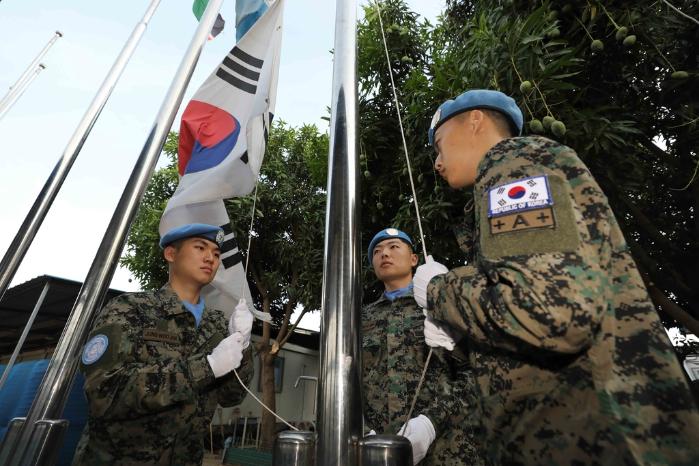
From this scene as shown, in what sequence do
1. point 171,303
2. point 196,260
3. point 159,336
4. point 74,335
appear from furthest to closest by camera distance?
point 196,260 < point 171,303 < point 159,336 < point 74,335

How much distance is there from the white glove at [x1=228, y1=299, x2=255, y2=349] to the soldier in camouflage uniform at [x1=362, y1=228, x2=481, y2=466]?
0.65 m

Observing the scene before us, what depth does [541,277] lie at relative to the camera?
0.91m

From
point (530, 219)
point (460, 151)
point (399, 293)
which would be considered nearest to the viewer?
point (530, 219)

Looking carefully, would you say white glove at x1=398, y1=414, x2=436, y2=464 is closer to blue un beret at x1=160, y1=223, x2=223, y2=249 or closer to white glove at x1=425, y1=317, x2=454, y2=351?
white glove at x1=425, y1=317, x2=454, y2=351

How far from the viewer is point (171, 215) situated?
3.07 metres

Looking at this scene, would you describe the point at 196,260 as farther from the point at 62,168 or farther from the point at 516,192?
the point at 516,192

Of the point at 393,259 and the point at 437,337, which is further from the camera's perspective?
the point at 393,259

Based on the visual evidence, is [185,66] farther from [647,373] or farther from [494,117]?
[647,373]

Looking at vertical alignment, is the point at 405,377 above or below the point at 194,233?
below

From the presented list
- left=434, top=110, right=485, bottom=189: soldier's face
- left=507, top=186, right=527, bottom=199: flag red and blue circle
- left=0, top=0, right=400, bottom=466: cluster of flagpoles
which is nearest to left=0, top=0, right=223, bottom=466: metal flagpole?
left=0, top=0, right=400, bottom=466: cluster of flagpoles

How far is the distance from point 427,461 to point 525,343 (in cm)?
185

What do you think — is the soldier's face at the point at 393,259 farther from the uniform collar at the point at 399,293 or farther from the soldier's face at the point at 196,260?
the soldier's face at the point at 196,260

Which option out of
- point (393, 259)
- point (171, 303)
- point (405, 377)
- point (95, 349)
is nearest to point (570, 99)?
point (393, 259)

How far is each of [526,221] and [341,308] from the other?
50cm
